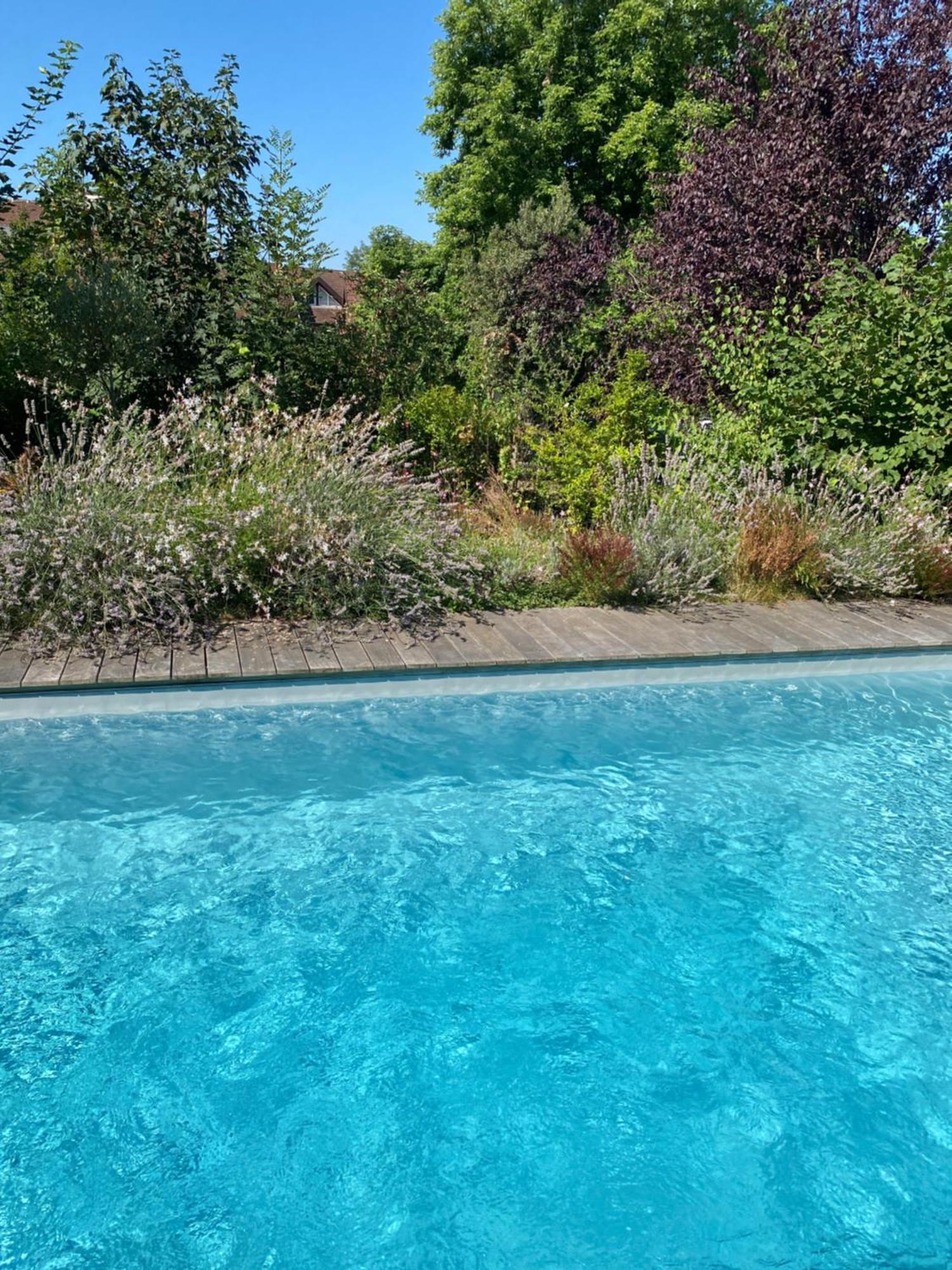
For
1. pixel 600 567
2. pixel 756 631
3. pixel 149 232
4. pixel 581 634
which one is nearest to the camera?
pixel 581 634

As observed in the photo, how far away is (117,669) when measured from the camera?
4688 mm

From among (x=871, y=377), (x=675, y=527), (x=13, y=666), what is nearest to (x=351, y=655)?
(x=13, y=666)

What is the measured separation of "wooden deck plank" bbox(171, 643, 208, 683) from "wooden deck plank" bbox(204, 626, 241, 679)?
0.02 metres

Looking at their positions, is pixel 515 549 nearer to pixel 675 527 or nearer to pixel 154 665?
pixel 675 527

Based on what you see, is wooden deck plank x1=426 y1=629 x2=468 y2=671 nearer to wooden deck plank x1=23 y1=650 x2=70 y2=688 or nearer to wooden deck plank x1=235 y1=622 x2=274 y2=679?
wooden deck plank x1=235 y1=622 x2=274 y2=679

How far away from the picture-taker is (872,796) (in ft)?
14.7

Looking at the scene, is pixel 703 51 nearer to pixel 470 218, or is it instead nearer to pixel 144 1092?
pixel 470 218

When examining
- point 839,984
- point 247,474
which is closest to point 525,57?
point 247,474

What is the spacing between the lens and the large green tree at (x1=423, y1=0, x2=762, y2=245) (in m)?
19.7

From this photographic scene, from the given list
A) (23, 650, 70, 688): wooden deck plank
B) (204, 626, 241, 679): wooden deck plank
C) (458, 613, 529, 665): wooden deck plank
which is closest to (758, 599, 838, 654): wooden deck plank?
(458, 613, 529, 665): wooden deck plank

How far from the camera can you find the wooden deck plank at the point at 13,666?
4.45 meters

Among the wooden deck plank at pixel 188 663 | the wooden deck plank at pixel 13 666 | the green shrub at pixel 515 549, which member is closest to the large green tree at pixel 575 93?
the green shrub at pixel 515 549

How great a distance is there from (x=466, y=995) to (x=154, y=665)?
253cm

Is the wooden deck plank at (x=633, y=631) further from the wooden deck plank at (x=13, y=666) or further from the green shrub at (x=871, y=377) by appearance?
the wooden deck plank at (x=13, y=666)
